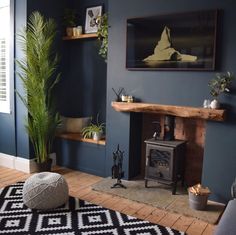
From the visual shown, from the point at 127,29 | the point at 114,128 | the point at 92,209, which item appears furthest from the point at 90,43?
the point at 92,209

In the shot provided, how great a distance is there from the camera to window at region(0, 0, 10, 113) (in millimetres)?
3934

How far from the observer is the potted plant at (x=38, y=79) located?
3.55 meters

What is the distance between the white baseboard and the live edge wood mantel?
141cm

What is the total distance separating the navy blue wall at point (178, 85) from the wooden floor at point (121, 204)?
1.43 feet

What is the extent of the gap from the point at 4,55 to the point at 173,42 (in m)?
2.35

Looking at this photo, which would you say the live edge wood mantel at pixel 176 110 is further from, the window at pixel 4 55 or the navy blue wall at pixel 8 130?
the window at pixel 4 55

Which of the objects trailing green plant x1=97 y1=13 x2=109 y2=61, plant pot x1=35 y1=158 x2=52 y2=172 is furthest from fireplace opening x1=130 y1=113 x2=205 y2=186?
plant pot x1=35 y1=158 x2=52 y2=172

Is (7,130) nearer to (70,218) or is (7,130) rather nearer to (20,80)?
(20,80)

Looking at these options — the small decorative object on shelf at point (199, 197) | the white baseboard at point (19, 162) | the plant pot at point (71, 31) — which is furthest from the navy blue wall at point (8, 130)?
the small decorative object on shelf at point (199, 197)

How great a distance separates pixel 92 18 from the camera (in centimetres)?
398

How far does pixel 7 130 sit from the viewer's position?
13.5ft

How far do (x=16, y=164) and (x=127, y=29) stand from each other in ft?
7.71

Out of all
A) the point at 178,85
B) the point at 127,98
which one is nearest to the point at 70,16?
the point at 127,98

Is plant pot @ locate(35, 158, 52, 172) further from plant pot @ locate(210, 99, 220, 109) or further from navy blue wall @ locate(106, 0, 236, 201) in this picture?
plant pot @ locate(210, 99, 220, 109)
